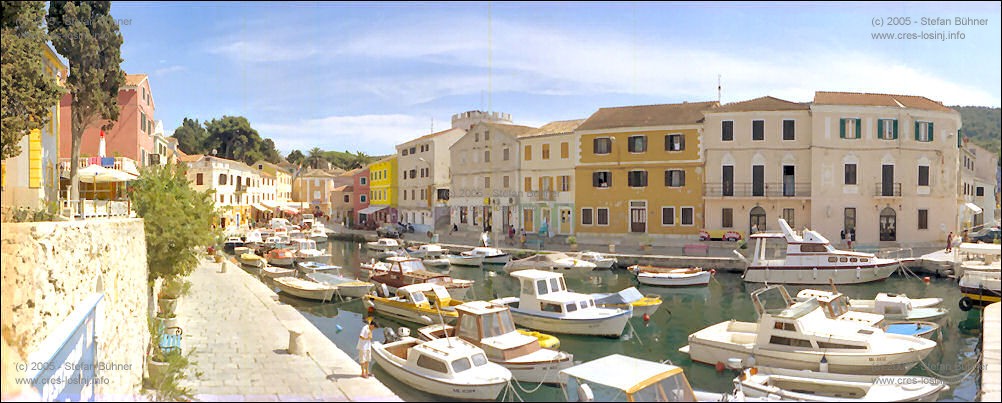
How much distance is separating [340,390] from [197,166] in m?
54.1

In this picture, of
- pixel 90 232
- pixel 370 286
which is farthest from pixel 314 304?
pixel 90 232

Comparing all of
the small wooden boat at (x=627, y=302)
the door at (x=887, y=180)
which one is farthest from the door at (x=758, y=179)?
the small wooden boat at (x=627, y=302)

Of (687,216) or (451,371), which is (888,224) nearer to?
(687,216)

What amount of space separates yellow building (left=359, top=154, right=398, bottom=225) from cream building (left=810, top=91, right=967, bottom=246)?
42.7 metres

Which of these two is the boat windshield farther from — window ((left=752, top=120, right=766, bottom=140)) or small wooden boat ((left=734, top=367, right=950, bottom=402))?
window ((left=752, top=120, right=766, bottom=140))

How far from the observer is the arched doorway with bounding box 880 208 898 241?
40.5m

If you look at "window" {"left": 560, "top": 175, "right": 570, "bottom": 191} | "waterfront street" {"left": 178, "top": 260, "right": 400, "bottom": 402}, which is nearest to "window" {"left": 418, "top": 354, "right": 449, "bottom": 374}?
"waterfront street" {"left": 178, "top": 260, "right": 400, "bottom": 402}

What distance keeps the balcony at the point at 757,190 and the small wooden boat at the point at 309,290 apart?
25.4m

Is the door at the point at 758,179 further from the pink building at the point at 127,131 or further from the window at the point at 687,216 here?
the pink building at the point at 127,131

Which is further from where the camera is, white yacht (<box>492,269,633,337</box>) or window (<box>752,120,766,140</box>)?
window (<box>752,120,766,140</box>)

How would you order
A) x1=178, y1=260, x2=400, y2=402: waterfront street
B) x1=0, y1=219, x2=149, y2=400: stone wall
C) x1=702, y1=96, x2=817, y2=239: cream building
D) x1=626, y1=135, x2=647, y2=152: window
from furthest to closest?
x1=626, y1=135, x2=647, y2=152: window
x1=702, y1=96, x2=817, y2=239: cream building
x1=178, y1=260, x2=400, y2=402: waterfront street
x1=0, y1=219, x2=149, y2=400: stone wall

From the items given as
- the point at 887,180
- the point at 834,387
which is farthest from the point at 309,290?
the point at 887,180

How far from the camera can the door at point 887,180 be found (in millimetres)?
40281

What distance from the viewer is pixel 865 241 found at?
132 ft
